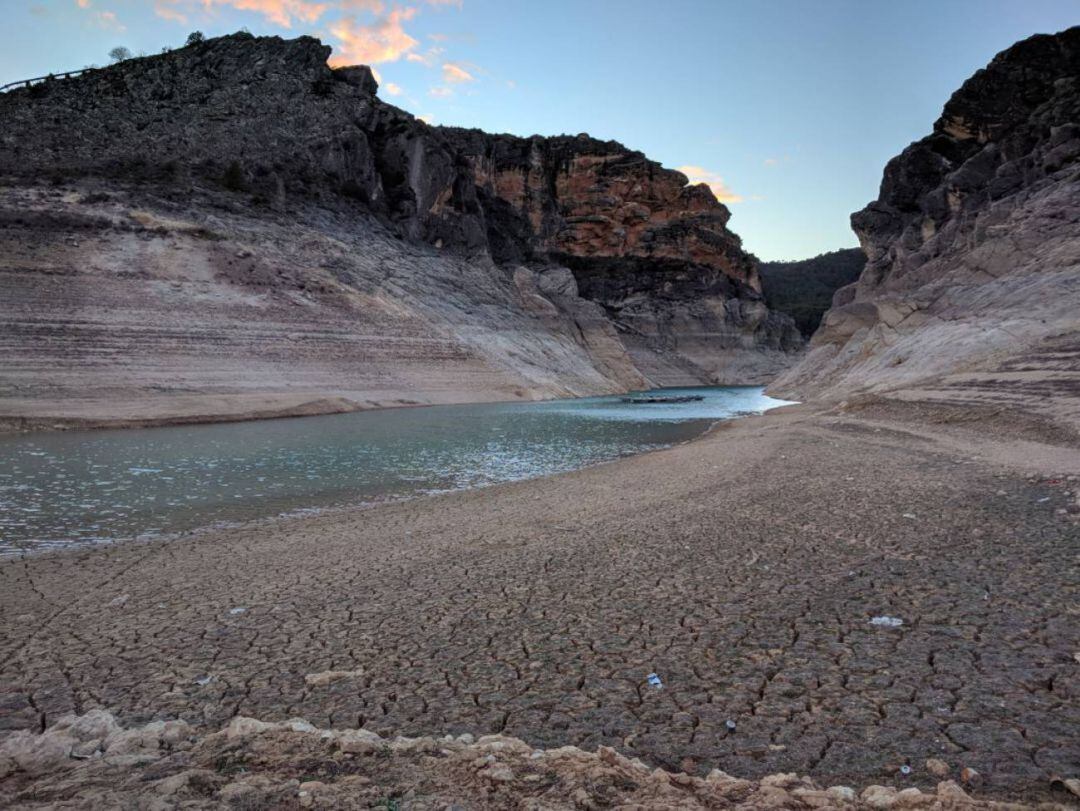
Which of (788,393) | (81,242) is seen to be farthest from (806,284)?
(81,242)

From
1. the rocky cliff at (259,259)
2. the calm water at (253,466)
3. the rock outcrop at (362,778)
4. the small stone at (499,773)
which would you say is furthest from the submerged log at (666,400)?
the small stone at (499,773)

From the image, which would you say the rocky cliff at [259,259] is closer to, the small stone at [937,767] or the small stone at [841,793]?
the small stone at [841,793]

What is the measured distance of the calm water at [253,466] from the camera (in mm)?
10547

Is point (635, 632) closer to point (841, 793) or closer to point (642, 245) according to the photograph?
point (841, 793)

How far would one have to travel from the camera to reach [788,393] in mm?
47281

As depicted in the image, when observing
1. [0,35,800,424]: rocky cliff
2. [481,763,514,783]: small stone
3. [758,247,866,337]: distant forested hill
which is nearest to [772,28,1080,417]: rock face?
[481,763,514,783]: small stone

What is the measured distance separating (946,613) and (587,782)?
3.37 metres

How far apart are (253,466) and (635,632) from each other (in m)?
14.0

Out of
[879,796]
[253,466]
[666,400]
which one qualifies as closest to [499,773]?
[879,796]

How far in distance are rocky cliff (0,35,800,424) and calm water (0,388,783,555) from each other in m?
7.26

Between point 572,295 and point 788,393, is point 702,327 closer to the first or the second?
point 572,295

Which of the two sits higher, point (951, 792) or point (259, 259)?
point (259, 259)

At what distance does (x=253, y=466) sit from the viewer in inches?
629

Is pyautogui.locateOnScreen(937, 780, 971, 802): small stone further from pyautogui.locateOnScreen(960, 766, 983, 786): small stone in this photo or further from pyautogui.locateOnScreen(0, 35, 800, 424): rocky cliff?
pyautogui.locateOnScreen(0, 35, 800, 424): rocky cliff
